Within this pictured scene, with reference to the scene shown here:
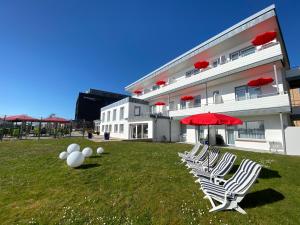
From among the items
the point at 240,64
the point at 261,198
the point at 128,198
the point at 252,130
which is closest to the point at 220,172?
the point at 261,198

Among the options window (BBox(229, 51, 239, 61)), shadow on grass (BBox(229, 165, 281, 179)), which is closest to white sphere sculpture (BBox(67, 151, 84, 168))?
shadow on grass (BBox(229, 165, 281, 179))

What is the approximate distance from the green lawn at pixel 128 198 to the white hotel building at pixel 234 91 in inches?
339

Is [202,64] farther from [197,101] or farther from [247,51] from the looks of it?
[247,51]

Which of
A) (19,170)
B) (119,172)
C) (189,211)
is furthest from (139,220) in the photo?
(19,170)

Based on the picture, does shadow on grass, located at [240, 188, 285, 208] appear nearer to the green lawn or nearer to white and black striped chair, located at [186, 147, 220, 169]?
the green lawn

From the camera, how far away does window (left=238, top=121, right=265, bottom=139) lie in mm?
15555

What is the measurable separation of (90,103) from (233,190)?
6671 centimetres

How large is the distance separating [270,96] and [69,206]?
637 inches

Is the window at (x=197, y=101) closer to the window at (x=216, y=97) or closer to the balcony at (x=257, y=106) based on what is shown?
the window at (x=216, y=97)

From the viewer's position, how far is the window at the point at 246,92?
52.3ft

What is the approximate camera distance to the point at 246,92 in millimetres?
16750

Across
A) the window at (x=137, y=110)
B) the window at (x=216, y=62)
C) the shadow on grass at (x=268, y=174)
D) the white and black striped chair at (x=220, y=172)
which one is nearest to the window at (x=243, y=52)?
the window at (x=216, y=62)

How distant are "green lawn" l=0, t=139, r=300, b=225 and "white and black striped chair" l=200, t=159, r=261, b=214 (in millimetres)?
187

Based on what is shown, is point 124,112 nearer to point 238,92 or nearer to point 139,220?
point 238,92
